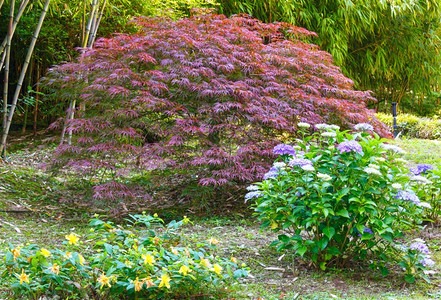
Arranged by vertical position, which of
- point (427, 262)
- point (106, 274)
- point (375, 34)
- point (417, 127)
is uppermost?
point (375, 34)

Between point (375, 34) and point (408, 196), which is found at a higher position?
point (375, 34)

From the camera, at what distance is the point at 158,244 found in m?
2.02

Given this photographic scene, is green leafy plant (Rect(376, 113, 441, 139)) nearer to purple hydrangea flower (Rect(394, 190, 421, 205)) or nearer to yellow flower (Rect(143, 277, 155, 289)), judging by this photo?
purple hydrangea flower (Rect(394, 190, 421, 205))

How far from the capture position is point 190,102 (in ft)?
10.7

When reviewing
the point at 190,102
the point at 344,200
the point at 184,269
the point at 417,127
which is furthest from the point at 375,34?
the point at 184,269

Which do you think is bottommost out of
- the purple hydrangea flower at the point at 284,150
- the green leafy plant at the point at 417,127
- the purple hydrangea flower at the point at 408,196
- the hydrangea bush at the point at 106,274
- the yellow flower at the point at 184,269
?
the green leafy plant at the point at 417,127

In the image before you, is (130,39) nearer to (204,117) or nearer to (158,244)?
(204,117)

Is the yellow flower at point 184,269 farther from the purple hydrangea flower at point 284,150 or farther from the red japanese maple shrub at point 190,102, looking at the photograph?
the red japanese maple shrub at point 190,102

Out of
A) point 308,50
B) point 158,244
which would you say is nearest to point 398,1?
point 308,50

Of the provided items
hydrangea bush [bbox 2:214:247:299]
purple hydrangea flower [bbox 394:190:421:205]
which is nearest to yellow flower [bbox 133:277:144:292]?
hydrangea bush [bbox 2:214:247:299]

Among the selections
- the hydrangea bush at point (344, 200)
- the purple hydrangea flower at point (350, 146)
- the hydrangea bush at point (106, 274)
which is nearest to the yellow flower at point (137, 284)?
the hydrangea bush at point (106, 274)

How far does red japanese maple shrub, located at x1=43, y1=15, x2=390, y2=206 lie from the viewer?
3076mm

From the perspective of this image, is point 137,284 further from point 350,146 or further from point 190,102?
point 190,102

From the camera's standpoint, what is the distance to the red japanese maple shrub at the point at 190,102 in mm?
3076
